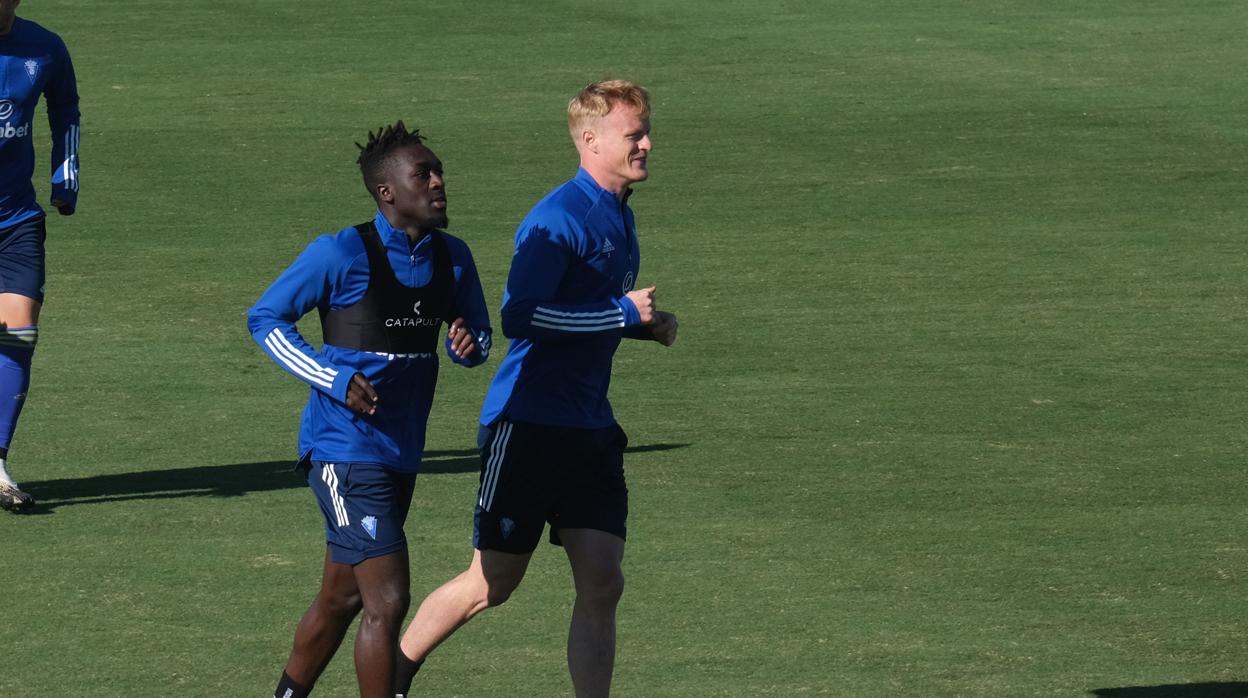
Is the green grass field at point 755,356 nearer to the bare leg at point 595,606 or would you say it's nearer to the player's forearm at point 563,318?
the bare leg at point 595,606

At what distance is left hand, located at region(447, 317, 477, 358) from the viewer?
6387 millimetres

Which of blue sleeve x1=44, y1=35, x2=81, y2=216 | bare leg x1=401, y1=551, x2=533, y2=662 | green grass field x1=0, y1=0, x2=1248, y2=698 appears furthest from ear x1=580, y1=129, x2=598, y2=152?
blue sleeve x1=44, y1=35, x2=81, y2=216

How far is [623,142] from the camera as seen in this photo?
655cm

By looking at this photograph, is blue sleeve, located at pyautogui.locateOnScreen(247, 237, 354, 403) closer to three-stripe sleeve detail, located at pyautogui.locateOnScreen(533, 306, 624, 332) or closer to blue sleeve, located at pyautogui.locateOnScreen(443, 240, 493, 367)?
blue sleeve, located at pyautogui.locateOnScreen(443, 240, 493, 367)

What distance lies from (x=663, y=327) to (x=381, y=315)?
815 mm

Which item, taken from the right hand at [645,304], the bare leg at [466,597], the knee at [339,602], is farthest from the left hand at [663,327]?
the knee at [339,602]

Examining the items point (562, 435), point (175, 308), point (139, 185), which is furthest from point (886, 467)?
point (139, 185)

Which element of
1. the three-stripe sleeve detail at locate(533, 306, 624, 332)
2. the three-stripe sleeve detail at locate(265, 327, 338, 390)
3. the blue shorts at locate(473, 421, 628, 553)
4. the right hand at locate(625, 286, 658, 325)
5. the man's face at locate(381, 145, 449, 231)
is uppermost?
the man's face at locate(381, 145, 449, 231)

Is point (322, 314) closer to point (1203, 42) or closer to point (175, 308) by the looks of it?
point (175, 308)

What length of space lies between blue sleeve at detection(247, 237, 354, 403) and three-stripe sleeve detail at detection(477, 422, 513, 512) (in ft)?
1.97

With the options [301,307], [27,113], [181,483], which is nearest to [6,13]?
[27,113]

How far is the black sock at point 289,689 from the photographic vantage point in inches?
257

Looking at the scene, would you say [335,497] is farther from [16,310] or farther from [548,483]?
[16,310]

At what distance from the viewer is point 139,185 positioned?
1694 cm
